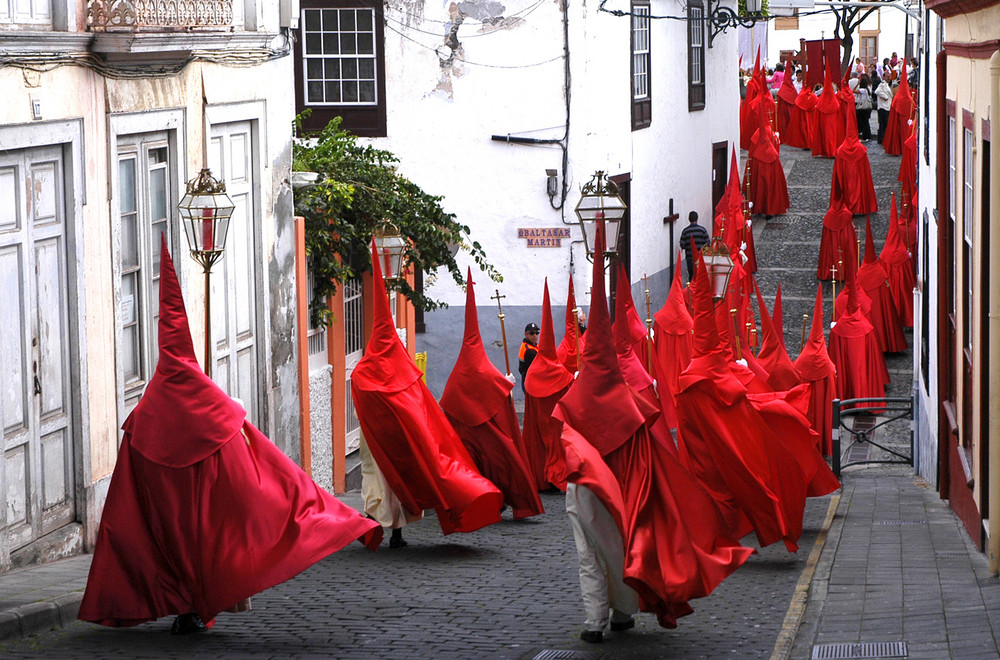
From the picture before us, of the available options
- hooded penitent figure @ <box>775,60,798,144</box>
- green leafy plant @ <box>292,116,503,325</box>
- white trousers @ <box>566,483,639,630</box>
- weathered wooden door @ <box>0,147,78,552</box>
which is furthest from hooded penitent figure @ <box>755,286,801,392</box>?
hooded penitent figure @ <box>775,60,798,144</box>

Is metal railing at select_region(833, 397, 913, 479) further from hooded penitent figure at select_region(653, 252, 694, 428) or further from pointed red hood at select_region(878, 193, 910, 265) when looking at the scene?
pointed red hood at select_region(878, 193, 910, 265)

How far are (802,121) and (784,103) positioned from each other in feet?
4.67

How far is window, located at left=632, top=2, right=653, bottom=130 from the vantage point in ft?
80.6

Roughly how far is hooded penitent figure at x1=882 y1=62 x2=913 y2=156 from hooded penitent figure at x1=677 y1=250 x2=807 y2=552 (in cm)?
2365

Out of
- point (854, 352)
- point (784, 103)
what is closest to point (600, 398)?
point (854, 352)

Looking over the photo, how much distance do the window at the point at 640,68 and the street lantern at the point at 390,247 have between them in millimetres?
11022

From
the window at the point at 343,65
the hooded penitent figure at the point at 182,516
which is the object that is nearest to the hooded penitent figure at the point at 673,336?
the window at the point at 343,65

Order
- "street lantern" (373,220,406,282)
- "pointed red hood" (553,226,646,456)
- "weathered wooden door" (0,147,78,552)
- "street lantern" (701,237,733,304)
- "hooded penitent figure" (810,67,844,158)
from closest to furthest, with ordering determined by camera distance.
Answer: "pointed red hood" (553,226,646,456) < "weathered wooden door" (0,147,78,552) < "street lantern" (701,237,733,304) < "street lantern" (373,220,406,282) < "hooded penitent figure" (810,67,844,158)

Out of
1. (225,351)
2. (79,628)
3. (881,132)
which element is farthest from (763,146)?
(79,628)

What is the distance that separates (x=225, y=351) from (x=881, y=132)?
28.5 meters

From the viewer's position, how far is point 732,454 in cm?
1174

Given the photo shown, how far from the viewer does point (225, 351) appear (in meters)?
13.4

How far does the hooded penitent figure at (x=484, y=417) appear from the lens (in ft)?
41.6

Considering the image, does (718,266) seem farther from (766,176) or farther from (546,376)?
(766,176)
